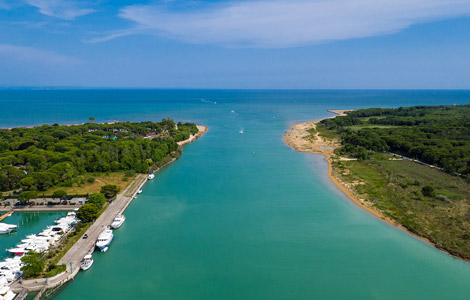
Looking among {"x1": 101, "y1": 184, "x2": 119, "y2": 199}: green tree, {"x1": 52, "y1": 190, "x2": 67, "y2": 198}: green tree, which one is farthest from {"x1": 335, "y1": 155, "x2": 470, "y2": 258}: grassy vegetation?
{"x1": 52, "y1": 190, "x2": 67, "y2": 198}: green tree

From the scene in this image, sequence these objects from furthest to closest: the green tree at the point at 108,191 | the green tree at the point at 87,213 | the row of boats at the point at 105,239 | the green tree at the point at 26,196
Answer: the green tree at the point at 108,191 → the green tree at the point at 26,196 → the green tree at the point at 87,213 → the row of boats at the point at 105,239

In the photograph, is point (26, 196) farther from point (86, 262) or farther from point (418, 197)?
point (418, 197)

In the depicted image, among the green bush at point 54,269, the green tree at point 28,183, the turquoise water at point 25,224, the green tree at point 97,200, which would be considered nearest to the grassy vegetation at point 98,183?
the green tree at point 28,183

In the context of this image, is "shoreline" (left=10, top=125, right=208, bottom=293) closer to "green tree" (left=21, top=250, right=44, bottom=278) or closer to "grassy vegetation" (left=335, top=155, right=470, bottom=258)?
"green tree" (left=21, top=250, right=44, bottom=278)

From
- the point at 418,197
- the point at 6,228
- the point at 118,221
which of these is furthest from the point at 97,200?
the point at 418,197

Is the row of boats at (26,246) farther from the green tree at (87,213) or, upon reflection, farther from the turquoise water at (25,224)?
the green tree at (87,213)

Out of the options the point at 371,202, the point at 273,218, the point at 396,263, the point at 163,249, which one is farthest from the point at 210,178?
the point at 396,263
